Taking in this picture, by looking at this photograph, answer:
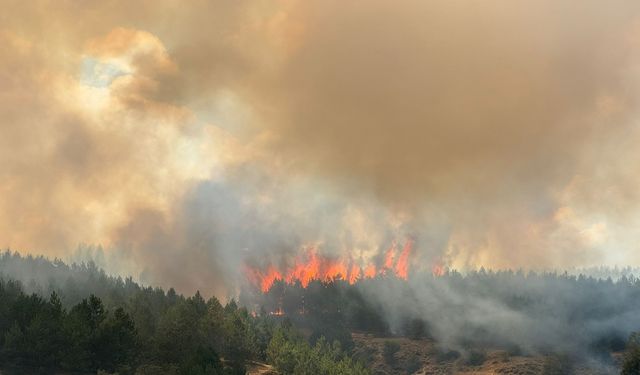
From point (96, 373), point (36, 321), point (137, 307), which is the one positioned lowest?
point (96, 373)

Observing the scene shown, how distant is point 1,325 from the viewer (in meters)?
137

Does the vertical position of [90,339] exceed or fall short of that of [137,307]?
it falls short

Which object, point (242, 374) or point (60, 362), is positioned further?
point (242, 374)

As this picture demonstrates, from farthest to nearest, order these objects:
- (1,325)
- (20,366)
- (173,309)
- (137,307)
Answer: (137,307), (173,309), (1,325), (20,366)

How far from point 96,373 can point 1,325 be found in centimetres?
2285

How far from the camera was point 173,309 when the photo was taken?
179 m

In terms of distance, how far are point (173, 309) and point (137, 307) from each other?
22379 mm

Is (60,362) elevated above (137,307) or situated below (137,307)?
below

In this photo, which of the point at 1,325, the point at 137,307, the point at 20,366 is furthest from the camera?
the point at 137,307

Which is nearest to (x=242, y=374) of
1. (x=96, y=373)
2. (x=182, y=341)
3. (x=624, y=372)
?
(x=182, y=341)

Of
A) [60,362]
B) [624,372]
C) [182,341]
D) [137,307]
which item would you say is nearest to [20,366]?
[60,362]

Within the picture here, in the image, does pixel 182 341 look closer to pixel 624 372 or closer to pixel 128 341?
pixel 128 341

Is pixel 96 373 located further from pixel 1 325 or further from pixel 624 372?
pixel 624 372

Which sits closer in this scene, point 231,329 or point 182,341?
point 182,341
